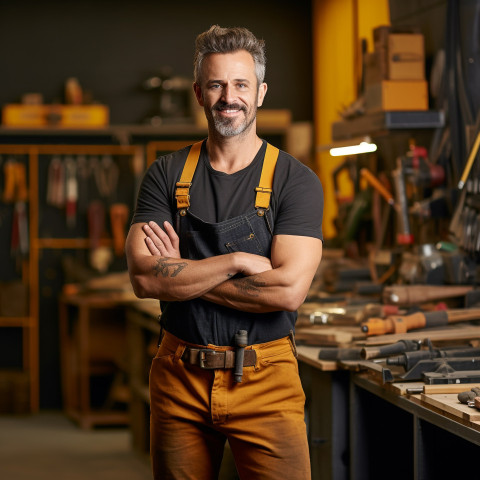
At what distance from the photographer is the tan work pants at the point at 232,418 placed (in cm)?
246

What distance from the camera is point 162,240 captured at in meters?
2.59

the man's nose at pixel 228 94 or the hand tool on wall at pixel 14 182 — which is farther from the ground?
the hand tool on wall at pixel 14 182

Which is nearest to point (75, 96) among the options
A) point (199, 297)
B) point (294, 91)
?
point (294, 91)

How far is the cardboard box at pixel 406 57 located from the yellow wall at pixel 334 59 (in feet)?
3.41

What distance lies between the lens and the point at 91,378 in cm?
720

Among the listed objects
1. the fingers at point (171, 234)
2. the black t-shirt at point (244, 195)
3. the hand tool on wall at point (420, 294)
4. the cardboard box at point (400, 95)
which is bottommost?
the hand tool on wall at point (420, 294)

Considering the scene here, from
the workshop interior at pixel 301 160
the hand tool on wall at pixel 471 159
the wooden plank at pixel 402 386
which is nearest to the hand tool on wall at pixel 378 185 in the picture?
the workshop interior at pixel 301 160

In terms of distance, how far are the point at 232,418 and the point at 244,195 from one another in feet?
Answer: 2.13

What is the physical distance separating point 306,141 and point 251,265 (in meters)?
4.88

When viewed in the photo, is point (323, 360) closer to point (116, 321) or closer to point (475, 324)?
point (475, 324)

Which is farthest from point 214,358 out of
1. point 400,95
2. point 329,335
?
point 400,95

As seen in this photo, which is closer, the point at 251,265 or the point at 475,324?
the point at 251,265

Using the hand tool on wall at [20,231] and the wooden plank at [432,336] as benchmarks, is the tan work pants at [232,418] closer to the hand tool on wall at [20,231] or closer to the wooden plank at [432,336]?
the wooden plank at [432,336]

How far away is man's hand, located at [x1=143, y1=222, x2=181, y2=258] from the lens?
2578 mm
